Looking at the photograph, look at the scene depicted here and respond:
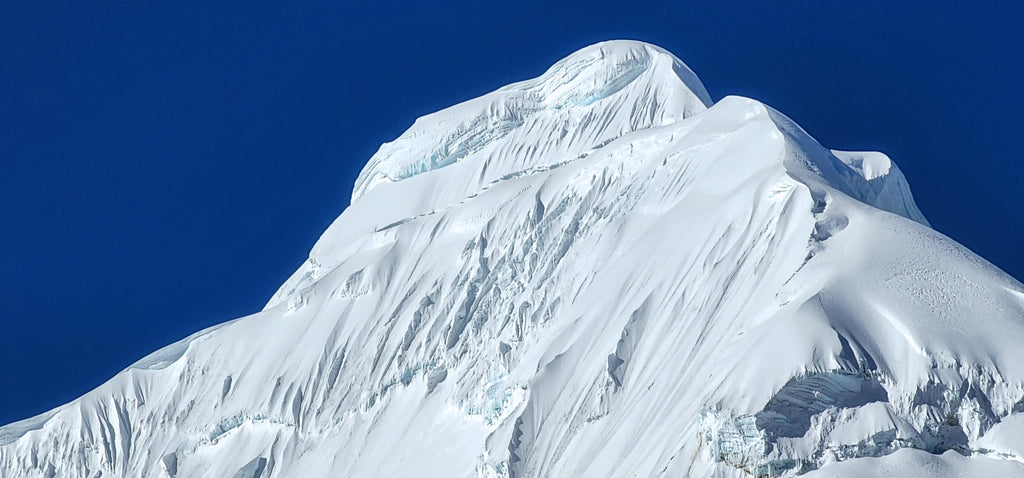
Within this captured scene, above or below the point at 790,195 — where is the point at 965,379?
below

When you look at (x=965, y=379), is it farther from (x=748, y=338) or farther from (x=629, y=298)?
(x=629, y=298)

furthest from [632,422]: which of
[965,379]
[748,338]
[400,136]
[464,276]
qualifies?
[400,136]

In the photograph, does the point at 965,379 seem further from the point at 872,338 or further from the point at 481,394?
the point at 481,394

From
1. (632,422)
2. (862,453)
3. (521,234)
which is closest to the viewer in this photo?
(862,453)

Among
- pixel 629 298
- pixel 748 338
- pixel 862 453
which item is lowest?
pixel 862 453

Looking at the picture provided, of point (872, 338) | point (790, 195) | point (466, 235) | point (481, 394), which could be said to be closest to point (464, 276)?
point (466, 235)

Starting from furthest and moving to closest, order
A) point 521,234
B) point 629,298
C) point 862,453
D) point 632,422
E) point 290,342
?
1. point 290,342
2. point 521,234
3. point 629,298
4. point 632,422
5. point 862,453

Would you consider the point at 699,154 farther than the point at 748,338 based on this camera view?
Yes
